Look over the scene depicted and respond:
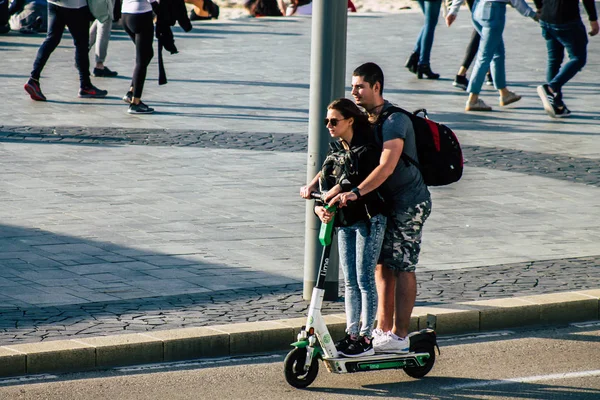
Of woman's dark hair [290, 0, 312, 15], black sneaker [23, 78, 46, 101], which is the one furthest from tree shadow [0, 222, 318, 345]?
woman's dark hair [290, 0, 312, 15]

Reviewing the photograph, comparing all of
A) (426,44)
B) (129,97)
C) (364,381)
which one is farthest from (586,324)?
(426,44)

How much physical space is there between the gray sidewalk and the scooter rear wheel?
0.97m

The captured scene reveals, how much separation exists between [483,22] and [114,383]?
929 cm

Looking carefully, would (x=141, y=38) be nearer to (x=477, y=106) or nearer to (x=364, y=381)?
(x=477, y=106)

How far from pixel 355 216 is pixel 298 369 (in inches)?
32.1

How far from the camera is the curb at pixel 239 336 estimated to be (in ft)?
20.1

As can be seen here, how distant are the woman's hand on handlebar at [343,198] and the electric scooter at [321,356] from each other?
5 cm

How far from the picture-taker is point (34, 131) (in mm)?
A: 12555

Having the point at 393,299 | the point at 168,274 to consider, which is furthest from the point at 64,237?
the point at 393,299

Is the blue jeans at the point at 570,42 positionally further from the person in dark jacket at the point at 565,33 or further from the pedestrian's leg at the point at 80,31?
the pedestrian's leg at the point at 80,31

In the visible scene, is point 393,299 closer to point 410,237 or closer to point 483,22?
point 410,237

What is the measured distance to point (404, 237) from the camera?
619 cm

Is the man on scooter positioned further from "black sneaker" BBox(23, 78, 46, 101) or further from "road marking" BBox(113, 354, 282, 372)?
"black sneaker" BBox(23, 78, 46, 101)

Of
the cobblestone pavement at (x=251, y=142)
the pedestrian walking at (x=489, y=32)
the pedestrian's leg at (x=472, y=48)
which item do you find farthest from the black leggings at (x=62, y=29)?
the pedestrian's leg at (x=472, y=48)
